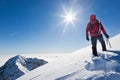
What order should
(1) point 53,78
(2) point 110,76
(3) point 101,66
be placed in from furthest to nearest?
(1) point 53,78
(3) point 101,66
(2) point 110,76

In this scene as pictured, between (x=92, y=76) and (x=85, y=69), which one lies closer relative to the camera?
(x=92, y=76)

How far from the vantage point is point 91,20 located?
11086mm

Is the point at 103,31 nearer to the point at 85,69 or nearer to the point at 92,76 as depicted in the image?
the point at 85,69

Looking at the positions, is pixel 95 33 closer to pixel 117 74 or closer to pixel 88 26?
pixel 88 26

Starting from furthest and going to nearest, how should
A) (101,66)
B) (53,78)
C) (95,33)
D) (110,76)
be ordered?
(95,33) → (53,78) → (101,66) → (110,76)

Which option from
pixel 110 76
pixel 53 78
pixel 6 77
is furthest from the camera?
pixel 6 77

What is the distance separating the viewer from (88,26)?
11.1m

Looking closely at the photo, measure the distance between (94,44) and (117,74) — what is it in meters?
4.50

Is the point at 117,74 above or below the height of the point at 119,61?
below

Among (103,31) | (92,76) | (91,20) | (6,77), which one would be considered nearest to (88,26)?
(91,20)

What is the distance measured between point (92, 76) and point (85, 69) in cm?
101

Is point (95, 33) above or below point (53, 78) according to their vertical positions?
above

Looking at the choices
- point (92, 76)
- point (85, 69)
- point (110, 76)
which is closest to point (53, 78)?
point (85, 69)

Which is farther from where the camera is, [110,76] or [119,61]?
[119,61]
